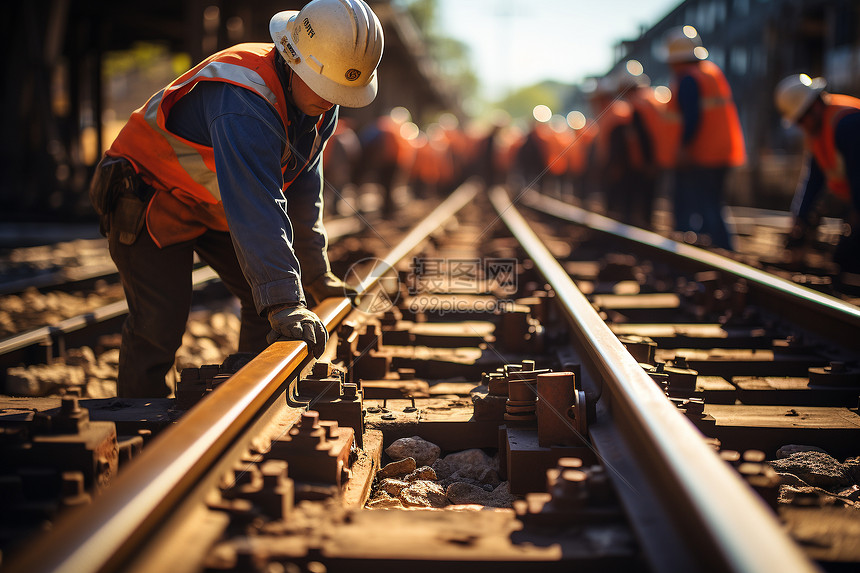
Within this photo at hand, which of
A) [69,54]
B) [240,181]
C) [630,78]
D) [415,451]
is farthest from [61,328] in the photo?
[69,54]

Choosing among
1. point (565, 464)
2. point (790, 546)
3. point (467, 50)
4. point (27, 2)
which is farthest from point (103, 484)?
point (467, 50)

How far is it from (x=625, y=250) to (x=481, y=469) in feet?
16.6

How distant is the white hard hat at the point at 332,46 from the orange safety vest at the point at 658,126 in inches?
278

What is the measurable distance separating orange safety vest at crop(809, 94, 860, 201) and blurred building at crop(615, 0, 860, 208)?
947 centimetres

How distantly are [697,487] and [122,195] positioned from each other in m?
2.51

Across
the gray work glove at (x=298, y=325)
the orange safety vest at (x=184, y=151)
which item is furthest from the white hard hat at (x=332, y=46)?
the gray work glove at (x=298, y=325)

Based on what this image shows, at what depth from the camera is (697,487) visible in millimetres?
1402

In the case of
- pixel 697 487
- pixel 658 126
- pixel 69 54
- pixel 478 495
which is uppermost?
pixel 69 54

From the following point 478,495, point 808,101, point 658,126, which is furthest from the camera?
point 658,126

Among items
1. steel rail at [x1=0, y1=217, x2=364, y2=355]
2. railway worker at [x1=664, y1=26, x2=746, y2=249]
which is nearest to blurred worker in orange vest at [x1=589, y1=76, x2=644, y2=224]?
railway worker at [x1=664, y1=26, x2=746, y2=249]

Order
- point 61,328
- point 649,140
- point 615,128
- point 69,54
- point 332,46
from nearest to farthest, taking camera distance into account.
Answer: point 332,46 → point 61,328 → point 649,140 → point 615,128 → point 69,54

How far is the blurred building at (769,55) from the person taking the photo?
15719mm

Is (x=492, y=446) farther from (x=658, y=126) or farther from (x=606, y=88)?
(x=606, y=88)

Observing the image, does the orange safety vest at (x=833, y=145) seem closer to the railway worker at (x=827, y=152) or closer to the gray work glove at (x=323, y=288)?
the railway worker at (x=827, y=152)
